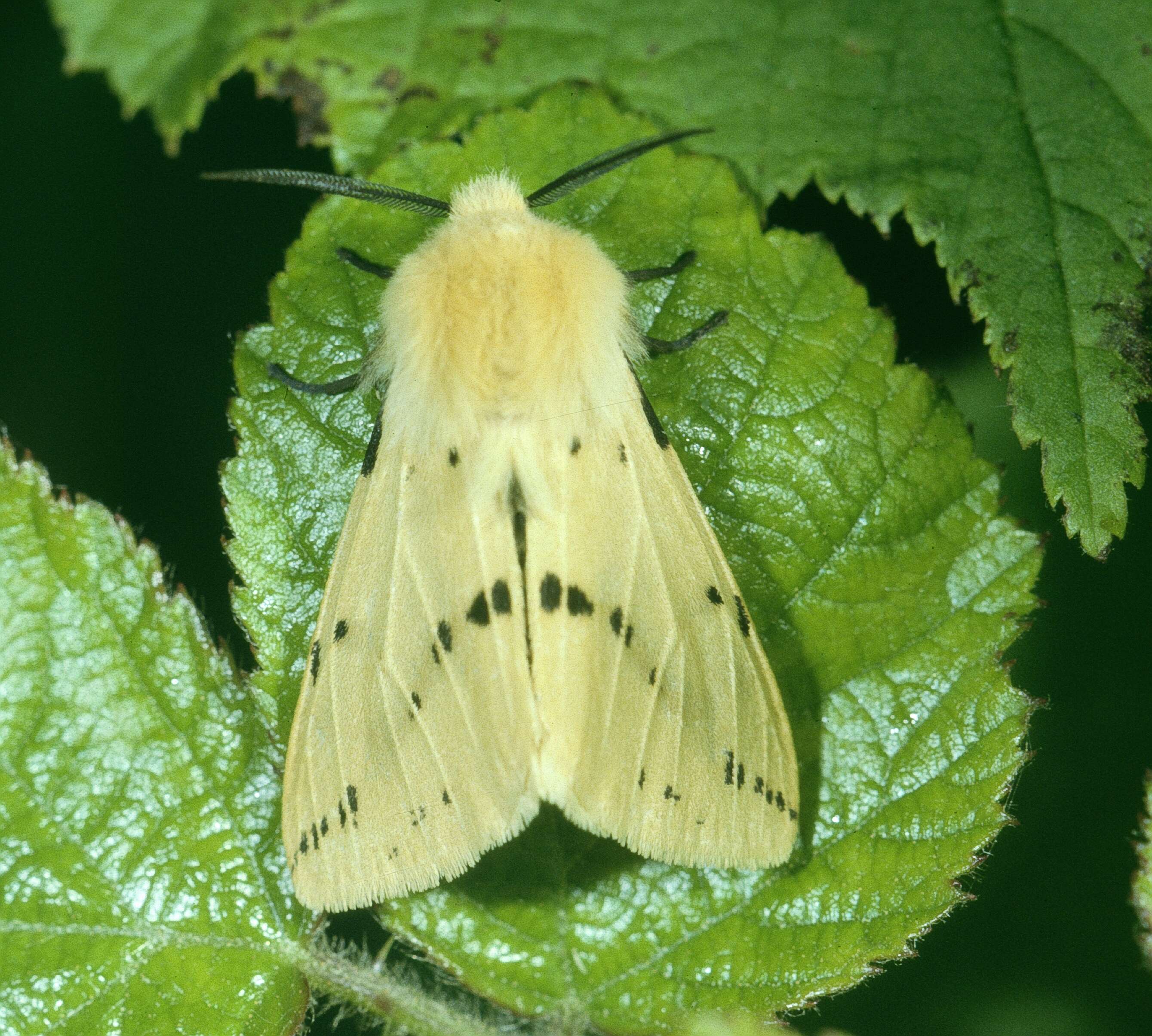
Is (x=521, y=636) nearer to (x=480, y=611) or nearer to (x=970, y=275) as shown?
(x=480, y=611)

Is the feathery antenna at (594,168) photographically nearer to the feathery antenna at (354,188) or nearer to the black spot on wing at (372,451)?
the feathery antenna at (354,188)

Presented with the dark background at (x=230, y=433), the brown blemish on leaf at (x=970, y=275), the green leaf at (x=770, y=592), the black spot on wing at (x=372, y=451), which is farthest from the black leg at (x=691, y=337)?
the black spot on wing at (x=372, y=451)

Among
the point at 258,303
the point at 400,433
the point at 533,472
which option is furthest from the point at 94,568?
the point at 258,303

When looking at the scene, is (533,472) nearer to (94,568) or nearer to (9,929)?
(94,568)

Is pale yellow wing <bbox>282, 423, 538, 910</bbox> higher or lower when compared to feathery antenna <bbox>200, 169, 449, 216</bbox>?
lower

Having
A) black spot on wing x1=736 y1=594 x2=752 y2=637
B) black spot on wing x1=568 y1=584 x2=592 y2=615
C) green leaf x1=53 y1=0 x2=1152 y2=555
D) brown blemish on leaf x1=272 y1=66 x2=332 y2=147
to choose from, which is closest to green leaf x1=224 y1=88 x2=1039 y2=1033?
black spot on wing x1=736 y1=594 x2=752 y2=637

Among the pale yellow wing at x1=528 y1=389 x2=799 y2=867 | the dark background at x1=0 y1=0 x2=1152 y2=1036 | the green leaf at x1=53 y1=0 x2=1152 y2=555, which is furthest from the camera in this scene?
the dark background at x1=0 y1=0 x2=1152 y2=1036

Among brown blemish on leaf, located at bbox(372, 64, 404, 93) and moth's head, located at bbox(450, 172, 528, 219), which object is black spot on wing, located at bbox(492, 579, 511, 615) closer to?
moth's head, located at bbox(450, 172, 528, 219)
